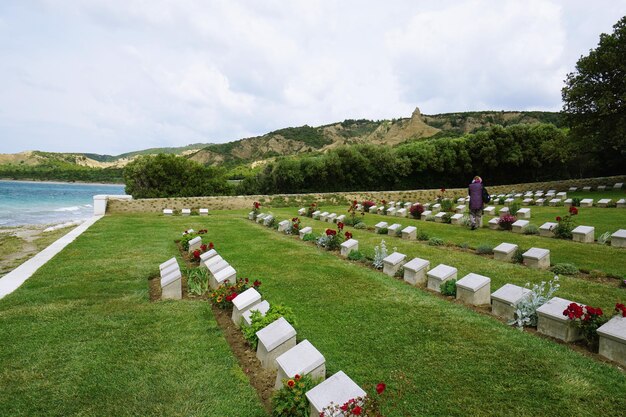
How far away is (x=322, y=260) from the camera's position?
9.13m

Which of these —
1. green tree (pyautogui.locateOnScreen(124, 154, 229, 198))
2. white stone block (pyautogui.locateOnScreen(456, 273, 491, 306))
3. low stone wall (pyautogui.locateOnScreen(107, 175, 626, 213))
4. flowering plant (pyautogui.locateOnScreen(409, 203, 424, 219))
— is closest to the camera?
white stone block (pyautogui.locateOnScreen(456, 273, 491, 306))

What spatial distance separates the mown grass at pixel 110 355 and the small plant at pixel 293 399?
0.99ft

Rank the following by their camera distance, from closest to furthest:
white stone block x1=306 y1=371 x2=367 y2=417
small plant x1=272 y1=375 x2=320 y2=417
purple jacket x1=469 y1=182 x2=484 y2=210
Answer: white stone block x1=306 y1=371 x2=367 y2=417 → small plant x1=272 y1=375 x2=320 y2=417 → purple jacket x1=469 y1=182 x2=484 y2=210

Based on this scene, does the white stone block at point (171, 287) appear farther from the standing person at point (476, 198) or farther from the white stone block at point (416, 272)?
the standing person at point (476, 198)

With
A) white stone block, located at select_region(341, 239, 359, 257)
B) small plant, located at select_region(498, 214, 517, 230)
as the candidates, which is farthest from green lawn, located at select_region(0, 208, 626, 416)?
small plant, located at select_region(498, 214, 517, 230)

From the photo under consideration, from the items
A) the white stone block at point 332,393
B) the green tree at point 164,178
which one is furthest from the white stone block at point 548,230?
the green tree at point 164,178

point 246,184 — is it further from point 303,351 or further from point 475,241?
point 303,351

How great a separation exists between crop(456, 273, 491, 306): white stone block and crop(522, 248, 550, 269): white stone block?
268 centimetres

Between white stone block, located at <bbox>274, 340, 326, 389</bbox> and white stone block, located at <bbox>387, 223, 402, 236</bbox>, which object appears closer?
white stone block, located at <bbox>274, 340, 326, 389</bbox>

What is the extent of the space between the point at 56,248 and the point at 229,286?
7463 millimetres

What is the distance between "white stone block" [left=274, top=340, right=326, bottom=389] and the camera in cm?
362

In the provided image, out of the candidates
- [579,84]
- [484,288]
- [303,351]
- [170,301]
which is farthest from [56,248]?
[579,84]

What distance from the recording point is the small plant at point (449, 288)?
6.38 metres

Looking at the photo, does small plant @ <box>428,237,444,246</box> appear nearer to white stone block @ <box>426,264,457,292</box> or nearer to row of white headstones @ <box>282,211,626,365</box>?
row of white headstones @ <box>282,211,626,365</box>
